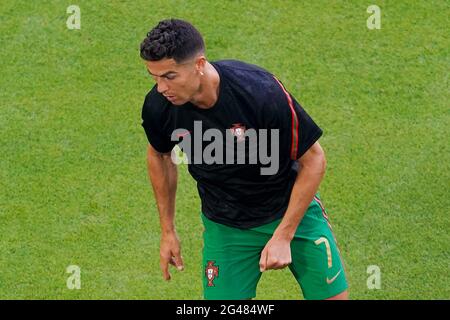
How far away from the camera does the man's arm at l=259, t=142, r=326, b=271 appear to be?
7254mm

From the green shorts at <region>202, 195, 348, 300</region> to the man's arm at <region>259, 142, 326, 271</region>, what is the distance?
1.11 feet

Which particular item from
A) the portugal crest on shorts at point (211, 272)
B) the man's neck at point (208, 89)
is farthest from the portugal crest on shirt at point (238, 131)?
the portugal crest on shorts at point (211, 272)

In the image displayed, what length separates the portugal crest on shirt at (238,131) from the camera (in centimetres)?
721

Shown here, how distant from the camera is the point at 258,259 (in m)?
7.79

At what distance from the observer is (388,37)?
445 inches

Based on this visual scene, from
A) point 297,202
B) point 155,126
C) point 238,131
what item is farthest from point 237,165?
point 155,126

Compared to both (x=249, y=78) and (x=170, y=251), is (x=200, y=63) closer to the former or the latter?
(x=249, y=78)

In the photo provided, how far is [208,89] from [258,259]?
1338 millimetres

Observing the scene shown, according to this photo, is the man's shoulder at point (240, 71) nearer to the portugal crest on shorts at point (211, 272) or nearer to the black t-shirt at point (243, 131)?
the black t-shirt at point (243, 131)

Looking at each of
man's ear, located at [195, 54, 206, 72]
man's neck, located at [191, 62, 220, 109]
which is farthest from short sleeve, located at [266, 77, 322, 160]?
man's ear, located at [195, 54, 206, 72]

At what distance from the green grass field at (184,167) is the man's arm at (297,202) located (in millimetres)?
1804

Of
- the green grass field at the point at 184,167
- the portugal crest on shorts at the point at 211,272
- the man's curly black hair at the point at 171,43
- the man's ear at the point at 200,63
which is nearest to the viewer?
the man's curly black hair at the point at 171,43

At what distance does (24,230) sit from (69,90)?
69.9 inches
